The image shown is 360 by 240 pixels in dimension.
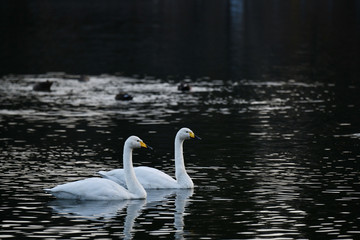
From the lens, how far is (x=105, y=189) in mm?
24844

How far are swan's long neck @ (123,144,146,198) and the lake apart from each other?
300 mm

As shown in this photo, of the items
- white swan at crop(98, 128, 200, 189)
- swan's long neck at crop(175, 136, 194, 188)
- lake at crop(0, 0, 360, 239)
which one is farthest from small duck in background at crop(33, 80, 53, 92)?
swan's long neck at crop(175, 136, 194, 188)

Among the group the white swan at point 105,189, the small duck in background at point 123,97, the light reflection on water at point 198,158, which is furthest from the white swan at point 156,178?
the small duck in background at point 123,97

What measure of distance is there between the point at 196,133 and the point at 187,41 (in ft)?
185

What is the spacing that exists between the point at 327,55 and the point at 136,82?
73.4 feet

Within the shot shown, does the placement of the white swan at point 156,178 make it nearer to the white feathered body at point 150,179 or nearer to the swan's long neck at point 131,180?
the white feathered body at point 150,179

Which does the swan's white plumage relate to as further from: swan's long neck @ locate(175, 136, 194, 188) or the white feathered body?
swan's long neck @ locate(175, 136, 194, 188)

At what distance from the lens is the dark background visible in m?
63.9

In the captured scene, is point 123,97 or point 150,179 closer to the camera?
point 150,179

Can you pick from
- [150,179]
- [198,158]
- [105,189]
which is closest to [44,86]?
[198,158]

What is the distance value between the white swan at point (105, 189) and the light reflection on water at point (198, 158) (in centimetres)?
24

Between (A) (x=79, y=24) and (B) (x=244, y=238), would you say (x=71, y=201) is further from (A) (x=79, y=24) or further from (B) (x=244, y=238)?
(A) (x=79, y=24)

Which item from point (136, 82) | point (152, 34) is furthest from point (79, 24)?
point (136, 82)

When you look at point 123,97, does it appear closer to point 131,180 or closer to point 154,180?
point 154,180
